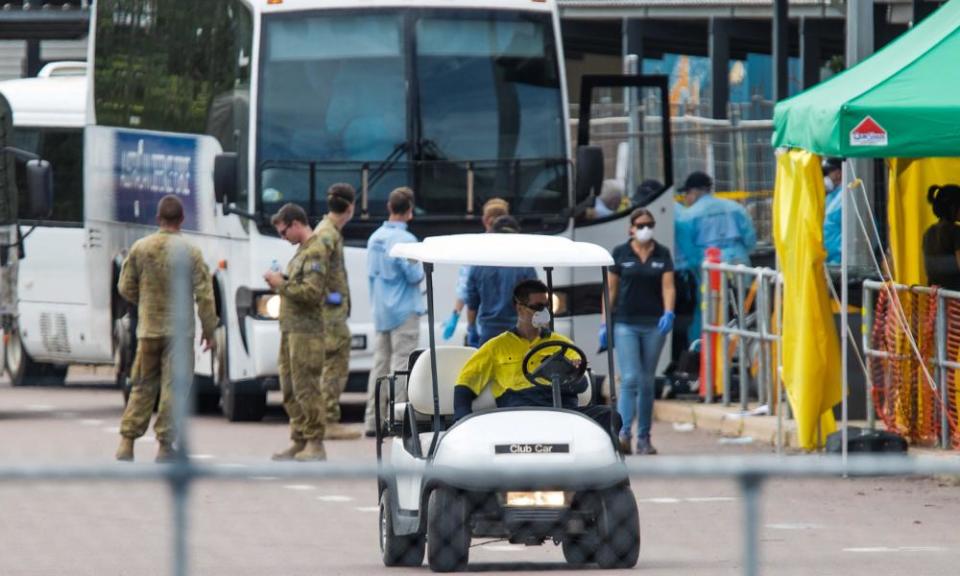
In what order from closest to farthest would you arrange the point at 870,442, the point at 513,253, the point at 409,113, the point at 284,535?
the point at 284,535, the point at 513,253, the point at 870,442, the point at 409,113

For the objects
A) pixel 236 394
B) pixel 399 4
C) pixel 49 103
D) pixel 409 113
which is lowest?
pixel 236 394

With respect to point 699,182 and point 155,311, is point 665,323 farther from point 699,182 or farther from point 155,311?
point 699,182

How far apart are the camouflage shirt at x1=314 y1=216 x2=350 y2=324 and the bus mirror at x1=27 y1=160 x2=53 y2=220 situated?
4748 millimetres

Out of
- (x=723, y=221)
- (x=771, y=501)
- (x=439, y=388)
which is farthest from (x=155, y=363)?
(x=771, y=501)

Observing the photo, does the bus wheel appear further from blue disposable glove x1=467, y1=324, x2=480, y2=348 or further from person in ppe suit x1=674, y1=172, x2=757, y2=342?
person in ppe suit x1=674, y1=172, x2=757, y2=342

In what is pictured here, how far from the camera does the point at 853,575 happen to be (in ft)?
18.4

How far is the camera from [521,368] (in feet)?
32.9

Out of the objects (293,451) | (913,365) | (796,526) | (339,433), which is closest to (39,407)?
(339,433)

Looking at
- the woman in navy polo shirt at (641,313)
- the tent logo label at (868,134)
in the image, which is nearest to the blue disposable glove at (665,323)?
the woman in navy polo shirt at (641,313)

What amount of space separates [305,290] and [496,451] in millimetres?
5397

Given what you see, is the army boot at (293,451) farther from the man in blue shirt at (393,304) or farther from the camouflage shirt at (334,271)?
the man in blue shirt at (393,304)

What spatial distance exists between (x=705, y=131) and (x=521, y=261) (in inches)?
574

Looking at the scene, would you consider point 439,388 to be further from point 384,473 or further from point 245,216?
→ point 245,216

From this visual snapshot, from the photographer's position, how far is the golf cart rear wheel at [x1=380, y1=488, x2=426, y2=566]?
9.62m
